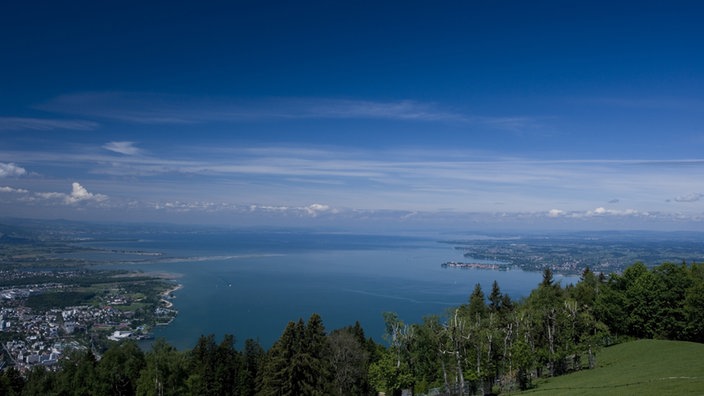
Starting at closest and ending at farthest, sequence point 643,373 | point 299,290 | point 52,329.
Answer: point 643,373 → point 52,329 → point 299,290

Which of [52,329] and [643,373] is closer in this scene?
[643,373]

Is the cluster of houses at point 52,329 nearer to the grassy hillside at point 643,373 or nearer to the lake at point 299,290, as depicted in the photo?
the lake at point 299,290

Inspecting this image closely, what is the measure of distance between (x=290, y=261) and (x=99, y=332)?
12336 centimetres

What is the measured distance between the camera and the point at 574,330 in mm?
29031

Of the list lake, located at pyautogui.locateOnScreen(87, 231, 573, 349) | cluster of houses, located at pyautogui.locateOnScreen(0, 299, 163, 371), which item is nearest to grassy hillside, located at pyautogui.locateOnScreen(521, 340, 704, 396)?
lake, located at pyautogui.locateOnScreen(87, 231, 573, 349)

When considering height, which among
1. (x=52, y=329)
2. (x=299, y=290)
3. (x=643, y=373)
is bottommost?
(x=299, y=290)

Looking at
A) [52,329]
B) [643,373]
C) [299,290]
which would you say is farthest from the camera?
[299,290]

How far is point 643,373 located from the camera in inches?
803

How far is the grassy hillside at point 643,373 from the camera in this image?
1605 cm

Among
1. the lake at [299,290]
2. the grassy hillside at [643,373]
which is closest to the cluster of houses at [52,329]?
the lake at [299,290]

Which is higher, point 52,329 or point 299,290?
point 52,329

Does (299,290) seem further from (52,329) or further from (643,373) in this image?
(643,373)

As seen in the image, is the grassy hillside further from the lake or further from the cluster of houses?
the cluster of houses

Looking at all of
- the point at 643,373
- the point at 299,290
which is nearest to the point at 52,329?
the point at 299,290
